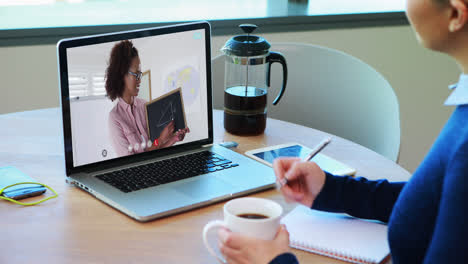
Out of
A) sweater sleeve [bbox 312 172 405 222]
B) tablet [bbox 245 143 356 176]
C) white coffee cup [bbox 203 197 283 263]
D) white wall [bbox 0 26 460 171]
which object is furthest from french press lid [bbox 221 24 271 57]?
white wall [bbox 0 26 460 171]

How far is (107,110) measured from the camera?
1.22 metres

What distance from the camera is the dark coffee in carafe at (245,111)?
1492mm

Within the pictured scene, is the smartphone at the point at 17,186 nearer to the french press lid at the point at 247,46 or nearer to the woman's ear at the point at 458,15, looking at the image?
the french press lid at the point at 247,46

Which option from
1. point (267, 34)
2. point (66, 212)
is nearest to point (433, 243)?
point (66, 212)

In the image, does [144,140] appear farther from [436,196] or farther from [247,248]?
[436,196]

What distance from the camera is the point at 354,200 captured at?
1.08 m

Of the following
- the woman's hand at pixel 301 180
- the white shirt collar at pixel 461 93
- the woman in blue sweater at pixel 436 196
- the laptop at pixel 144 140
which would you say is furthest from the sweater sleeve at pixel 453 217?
the laptop at pixel 144 140

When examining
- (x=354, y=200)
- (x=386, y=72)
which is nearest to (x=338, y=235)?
(x=354, y=200)

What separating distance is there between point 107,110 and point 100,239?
0.32 metres

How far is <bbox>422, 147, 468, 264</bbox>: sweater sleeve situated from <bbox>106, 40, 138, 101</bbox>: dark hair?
697mm

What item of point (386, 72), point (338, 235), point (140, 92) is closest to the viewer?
point (338, 235)

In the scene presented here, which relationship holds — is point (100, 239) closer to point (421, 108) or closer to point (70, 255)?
point (70, 255)

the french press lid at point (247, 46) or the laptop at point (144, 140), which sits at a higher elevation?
the french press lid at point (247, 46)

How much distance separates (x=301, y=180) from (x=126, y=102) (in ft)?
1.32
